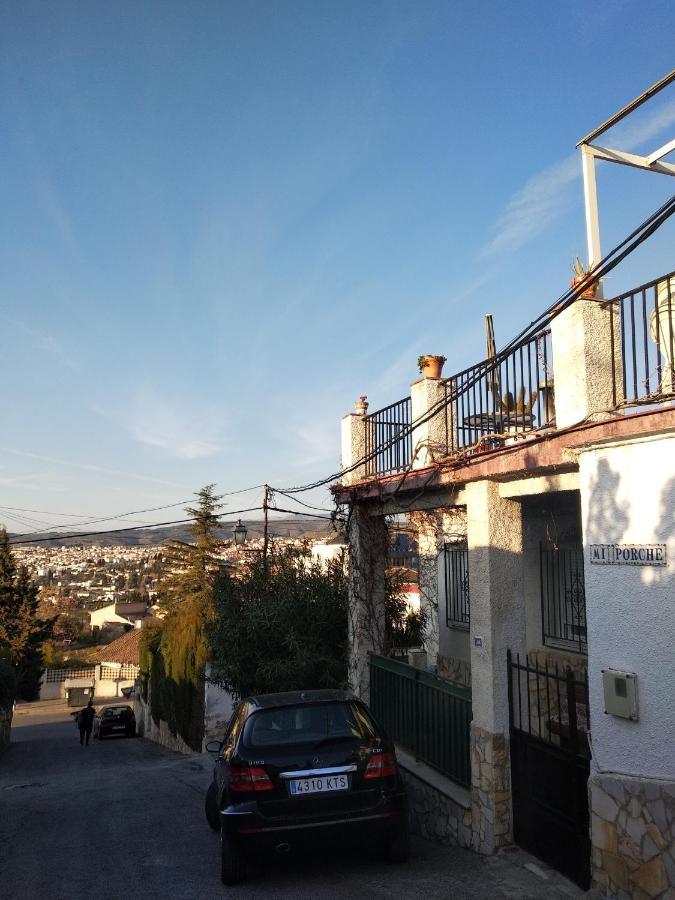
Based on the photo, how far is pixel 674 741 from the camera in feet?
16.5

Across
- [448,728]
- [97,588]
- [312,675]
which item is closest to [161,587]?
[312,675]

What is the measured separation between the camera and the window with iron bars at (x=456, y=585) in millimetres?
12688

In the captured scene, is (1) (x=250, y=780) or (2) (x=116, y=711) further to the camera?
(2) (x=116, y=711)

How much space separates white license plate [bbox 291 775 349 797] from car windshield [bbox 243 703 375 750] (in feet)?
0.92

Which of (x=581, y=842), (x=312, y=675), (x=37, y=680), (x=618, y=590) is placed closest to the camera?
(x=618, y=590)

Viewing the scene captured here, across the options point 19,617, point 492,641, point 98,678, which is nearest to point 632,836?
point 492,641

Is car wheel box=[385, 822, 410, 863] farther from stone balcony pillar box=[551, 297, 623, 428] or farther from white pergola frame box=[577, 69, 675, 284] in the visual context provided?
white pergola frame box=[577, 69, 675, 284]

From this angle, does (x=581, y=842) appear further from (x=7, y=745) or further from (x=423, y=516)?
(x=7, y=745)

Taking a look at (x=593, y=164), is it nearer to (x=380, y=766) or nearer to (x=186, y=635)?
(x=380, y=766)

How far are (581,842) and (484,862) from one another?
1.22m

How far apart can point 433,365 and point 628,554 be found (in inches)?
179

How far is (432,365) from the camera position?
9.49 meters

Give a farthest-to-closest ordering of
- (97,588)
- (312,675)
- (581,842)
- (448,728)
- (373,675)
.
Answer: (97,588) → (312,675) → (373,675) → (448,728) → (581,842)

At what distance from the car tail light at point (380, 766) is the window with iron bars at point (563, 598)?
424 cm
